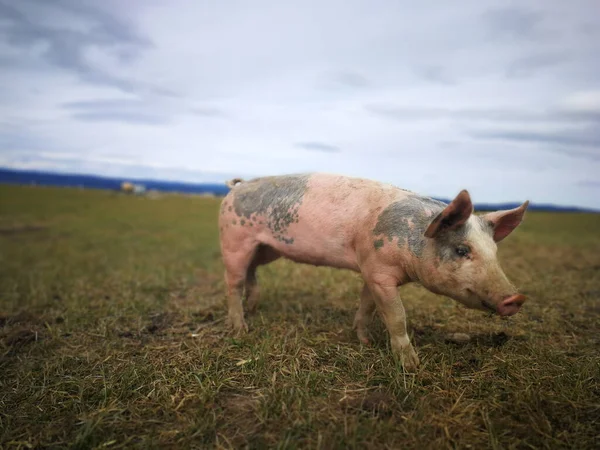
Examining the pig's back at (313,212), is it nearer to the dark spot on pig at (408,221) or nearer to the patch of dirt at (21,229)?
the dark spot on pig at (408,221)

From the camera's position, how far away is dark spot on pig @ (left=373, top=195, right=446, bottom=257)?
325cm

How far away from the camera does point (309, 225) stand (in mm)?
3881

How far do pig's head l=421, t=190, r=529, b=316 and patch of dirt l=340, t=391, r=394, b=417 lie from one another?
0.99 m

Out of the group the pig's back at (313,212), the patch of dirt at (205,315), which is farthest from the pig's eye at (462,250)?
the patch of dirt at (205,315)

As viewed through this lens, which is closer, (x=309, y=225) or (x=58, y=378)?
(x=58, y=378)

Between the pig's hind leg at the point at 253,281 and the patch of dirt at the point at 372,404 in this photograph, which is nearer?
the patch of dirt at the point at 372,404

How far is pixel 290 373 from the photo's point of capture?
319 centimetres

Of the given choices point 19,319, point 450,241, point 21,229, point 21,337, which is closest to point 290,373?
point 450,241

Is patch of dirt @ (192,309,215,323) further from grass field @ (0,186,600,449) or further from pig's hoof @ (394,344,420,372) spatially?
pig's hoof @ (394,344,420,372)

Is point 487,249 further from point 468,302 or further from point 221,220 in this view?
point 221,220

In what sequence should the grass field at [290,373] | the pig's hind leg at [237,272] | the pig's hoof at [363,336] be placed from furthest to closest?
the pig's hind leg at [237,272] < the pig's hoof at [363,336] < the grass field at [290,373]

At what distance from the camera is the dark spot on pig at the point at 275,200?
159 inches

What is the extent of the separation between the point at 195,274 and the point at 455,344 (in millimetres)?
5623

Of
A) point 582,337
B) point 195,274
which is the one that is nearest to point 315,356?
point 582,337
